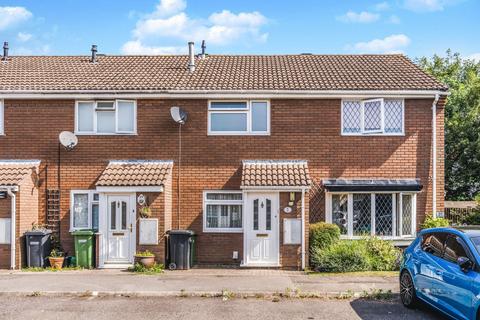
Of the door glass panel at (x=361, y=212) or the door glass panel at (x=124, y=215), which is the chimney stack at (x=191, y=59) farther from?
the door glass panel at (x=361, y=212)

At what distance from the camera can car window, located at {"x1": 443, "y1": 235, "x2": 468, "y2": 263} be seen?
26.3 ft

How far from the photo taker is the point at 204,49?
1978cm

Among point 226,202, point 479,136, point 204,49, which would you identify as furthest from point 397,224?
point 479,136

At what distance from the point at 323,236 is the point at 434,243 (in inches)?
221

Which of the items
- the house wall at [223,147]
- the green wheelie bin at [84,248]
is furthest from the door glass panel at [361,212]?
the green wheelie bin at [84,248]

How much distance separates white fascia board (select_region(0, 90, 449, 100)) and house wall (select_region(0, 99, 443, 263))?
10.4 inches

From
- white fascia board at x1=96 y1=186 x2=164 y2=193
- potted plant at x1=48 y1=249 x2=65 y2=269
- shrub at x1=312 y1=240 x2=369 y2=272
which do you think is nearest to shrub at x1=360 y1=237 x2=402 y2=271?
shrub at x1=312 y1=240 x2=369 y2=272

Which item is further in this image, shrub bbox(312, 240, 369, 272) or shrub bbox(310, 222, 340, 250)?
shrub bbox(310, 222, 340, 250)

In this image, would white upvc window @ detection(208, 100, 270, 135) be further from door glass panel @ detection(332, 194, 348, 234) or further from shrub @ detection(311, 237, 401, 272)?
shrub @ detection(311, 237, 401, 272)

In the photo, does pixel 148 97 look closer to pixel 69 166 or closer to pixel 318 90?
pixel 69 166

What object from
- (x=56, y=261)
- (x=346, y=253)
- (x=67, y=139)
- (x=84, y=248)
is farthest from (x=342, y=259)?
(x=67, y=139)

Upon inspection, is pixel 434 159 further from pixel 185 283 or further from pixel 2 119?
pixel 2 119

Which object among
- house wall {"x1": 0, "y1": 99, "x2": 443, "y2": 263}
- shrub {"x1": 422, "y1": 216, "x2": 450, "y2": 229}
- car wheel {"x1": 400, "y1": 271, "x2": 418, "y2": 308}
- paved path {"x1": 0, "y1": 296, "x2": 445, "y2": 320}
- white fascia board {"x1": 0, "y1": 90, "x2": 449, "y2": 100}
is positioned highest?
white fascia board {"x1": 0, "y1": 90, "x2": 449, "y2": 100}

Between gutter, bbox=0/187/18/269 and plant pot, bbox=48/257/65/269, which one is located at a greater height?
gutter, bbox=0/187/18/269
